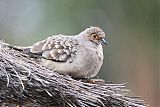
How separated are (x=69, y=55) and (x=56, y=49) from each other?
5.5 inches

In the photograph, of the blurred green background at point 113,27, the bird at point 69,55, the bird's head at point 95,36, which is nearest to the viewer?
the bird at point 69,55

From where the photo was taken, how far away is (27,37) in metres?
14.0

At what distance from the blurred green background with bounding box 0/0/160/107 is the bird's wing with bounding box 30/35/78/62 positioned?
26.8 feet

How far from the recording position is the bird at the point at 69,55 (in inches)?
216

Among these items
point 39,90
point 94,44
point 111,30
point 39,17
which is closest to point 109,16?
point 111,30

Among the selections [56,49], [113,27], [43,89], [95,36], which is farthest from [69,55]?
[113,27]

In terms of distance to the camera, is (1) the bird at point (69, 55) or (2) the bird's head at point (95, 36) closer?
(1) the bird at point (69, 55)

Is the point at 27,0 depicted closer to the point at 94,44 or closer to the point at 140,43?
the point at 140,43

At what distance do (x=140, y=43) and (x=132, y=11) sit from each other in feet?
3.10

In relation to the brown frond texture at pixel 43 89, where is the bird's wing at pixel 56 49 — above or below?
above

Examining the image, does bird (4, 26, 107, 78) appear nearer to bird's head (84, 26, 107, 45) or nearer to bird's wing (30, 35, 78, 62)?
bird's wing (30, 35, 78, 62)

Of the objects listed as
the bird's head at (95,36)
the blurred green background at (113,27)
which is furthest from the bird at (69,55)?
the blurred green background at (113,27)

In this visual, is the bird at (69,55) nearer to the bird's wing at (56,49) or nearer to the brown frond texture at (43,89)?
the bird's wing at (56,49)

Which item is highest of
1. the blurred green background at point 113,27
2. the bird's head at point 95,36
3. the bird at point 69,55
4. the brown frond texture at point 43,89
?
the blurred green background at point 113,27
